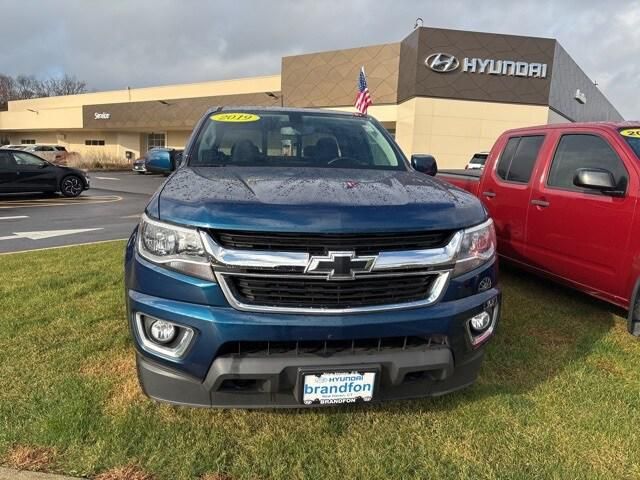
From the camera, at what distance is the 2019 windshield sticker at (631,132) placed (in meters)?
4.18

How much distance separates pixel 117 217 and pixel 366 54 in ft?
69.5

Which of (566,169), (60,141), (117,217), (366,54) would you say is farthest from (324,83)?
(60,141)

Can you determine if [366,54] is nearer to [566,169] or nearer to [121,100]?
[566,169]

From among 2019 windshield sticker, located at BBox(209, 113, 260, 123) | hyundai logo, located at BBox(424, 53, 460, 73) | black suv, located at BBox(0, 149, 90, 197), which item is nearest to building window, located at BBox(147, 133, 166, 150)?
hyundai logo, located at BBox(424, 53, 460, 73)

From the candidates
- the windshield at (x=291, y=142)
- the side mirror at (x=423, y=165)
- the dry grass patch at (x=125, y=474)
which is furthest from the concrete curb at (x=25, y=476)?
the side mirror at (x=423, y=165)

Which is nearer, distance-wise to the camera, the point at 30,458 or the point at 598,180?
the point at 30,458

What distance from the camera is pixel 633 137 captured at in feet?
13.7

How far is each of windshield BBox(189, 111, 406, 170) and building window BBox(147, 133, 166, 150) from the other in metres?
48.1

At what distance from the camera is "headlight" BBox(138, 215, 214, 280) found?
2.18 m

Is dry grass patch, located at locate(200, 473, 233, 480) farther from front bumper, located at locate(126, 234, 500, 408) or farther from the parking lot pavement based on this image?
the parking lot pavement

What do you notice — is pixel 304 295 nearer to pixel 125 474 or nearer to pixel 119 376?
pixel 125 474

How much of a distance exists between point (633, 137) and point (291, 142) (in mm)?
2900

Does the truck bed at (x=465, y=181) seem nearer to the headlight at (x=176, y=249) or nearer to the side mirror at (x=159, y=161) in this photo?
the side mirror at (x=159, y=161)

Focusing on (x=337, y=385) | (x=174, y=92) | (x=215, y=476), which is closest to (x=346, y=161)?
(x=337, y=385)
